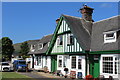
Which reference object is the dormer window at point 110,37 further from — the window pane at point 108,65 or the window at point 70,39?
the window at point 70,39

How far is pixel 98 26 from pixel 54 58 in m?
8.41

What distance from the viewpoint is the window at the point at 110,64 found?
658 inches

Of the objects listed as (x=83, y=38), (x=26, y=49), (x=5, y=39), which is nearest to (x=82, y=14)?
(x=83, y=38)

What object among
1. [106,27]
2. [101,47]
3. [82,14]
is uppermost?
[82,14]

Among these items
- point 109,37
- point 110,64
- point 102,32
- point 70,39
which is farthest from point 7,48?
point 110,64

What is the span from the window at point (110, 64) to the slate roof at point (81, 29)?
2.78 m

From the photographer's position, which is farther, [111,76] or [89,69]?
[89,69]

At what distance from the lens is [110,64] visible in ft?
56.7

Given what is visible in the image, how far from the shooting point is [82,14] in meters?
27.0

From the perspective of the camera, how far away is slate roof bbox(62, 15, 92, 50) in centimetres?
2066

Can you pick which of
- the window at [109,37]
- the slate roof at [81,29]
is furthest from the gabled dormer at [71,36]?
the window at [109,37]

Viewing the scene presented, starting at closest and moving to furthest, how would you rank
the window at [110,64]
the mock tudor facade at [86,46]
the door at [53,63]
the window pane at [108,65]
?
1. the window at [110,64]
2. the window pane at [108,65]
3. the mock tudor facade at [86,46]
4. the door at [53,63]

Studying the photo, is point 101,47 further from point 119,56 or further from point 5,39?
point 5,39

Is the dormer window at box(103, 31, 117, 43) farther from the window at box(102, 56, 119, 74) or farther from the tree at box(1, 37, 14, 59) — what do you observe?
the tree at box(1, 37, 14, 59)
